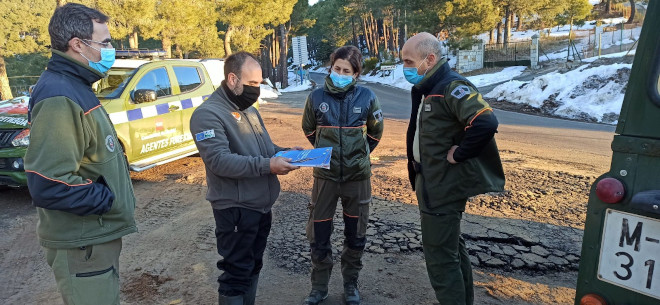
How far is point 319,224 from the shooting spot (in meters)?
3.19

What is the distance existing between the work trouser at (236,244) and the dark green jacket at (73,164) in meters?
0.54

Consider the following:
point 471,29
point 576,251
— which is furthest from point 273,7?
point 576,251

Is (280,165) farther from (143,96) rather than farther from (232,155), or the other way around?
(143,96)

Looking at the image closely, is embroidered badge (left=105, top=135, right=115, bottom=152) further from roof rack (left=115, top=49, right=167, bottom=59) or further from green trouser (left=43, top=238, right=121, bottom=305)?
roof rack (left=115, top=49, right=167, bottom=59)

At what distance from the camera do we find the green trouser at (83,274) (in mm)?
1944

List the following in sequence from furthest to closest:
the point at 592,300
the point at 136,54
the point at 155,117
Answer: the point at 136,54
the point at 155,117
the point at 592,300

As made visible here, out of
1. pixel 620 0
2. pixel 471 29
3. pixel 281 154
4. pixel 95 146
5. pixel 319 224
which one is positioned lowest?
pixel 319 224

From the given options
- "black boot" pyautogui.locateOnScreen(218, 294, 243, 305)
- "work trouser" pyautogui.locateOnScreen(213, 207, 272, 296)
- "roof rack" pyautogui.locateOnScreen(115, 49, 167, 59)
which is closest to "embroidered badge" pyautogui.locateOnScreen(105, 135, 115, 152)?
"work trouser" pyautogui.locateOnScreen(213, 207, 272, 296)

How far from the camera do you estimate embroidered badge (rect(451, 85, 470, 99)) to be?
2422 mm

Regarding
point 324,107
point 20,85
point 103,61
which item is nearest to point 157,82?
point 324,107

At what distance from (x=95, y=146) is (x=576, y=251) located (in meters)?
3.97

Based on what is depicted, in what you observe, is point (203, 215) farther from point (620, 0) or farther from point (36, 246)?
point (620, 0)

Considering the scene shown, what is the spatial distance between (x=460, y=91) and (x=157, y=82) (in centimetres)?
541

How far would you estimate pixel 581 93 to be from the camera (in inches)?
570
